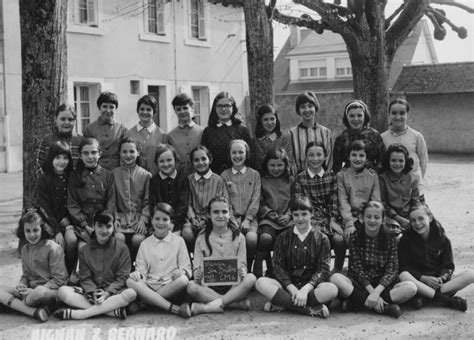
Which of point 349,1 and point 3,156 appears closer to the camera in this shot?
point 349,1

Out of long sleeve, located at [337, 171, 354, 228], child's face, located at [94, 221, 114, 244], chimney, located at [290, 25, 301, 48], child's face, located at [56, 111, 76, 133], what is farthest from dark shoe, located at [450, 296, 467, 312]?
chimney, located at [290, 25, 301, 48]

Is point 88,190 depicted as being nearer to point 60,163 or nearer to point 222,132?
point 60,163

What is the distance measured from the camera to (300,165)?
22.3 feet

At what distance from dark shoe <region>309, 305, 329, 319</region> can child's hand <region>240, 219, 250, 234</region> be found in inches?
44.8

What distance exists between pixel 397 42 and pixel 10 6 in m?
9.84

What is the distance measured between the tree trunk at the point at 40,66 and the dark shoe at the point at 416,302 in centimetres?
471

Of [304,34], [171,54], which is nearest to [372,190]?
[171,54]

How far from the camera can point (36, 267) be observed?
18.1 ft

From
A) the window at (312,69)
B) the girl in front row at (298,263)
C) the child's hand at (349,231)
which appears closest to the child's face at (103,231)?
the girl in front row at (298,263)

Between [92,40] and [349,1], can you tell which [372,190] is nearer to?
[349,1]

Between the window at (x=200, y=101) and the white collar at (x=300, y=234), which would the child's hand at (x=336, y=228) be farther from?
the window at (x=200, y=101)

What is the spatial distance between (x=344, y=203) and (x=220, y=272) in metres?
1.46

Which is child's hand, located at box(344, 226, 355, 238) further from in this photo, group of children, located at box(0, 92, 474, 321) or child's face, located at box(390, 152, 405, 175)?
child's face, located at box(390, 152, 405, 175)

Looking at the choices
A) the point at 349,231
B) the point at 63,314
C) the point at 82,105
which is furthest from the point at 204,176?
the point at 82,105
